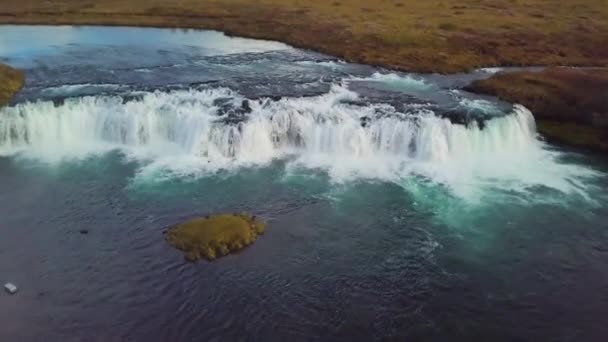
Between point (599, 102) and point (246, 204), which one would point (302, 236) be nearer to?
point (246, 204)

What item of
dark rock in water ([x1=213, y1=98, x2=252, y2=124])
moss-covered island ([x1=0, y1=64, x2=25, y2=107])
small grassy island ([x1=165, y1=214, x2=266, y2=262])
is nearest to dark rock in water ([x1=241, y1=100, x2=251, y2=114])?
dark rock in water ([x1=213, y1=98, x2=252, y2=124])

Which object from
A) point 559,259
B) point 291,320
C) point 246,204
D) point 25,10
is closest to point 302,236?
point 246,204

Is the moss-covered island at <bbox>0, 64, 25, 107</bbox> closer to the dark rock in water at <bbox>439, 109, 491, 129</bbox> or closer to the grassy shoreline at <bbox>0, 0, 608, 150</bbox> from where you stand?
the grassy shoreline at <bbox>0, 0, 608, 150</bbox>

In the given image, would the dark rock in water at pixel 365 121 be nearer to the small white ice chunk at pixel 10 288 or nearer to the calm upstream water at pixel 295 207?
the calm upstream water at pixel 295 207

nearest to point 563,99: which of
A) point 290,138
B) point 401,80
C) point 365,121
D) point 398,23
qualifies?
point 401,80

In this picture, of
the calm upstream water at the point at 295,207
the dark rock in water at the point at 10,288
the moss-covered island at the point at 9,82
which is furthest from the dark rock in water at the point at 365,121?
the moss-covered island at the point at 9,82

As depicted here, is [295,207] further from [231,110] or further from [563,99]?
[563,99]
